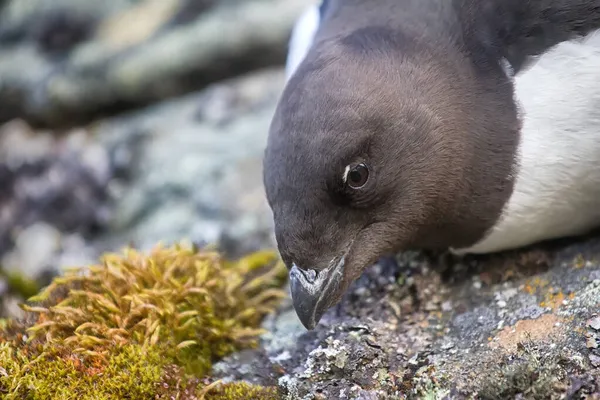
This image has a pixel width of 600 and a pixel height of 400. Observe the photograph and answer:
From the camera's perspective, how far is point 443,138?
9.66 ft

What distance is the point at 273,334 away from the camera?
322cm

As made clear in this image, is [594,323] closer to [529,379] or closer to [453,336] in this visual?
[529,379]

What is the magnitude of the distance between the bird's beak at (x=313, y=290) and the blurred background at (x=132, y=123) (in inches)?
49.7

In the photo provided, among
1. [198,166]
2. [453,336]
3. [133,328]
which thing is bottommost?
[453,336]

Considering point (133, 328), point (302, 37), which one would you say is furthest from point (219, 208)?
point (133, 328)

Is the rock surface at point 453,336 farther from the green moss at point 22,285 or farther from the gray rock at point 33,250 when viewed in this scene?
the gray rock at point 33,250

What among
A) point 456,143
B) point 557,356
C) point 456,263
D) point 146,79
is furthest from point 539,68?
point 146,79

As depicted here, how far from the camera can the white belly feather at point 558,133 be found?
2980 millimetres

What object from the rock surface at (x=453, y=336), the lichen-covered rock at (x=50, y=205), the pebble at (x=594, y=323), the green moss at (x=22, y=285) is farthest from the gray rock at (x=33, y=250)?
the pebble at (x=594, y=323)

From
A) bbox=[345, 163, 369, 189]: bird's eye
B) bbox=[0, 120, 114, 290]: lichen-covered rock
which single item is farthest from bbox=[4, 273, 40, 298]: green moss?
bbox=[345, 163, 369, 189]: bird's eye

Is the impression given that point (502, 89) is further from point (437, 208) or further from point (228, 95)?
point (228, 95)

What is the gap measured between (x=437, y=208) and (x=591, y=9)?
1.05 m

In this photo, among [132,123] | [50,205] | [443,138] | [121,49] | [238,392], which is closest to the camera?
[238,392]

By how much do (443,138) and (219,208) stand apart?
1.87 meters
